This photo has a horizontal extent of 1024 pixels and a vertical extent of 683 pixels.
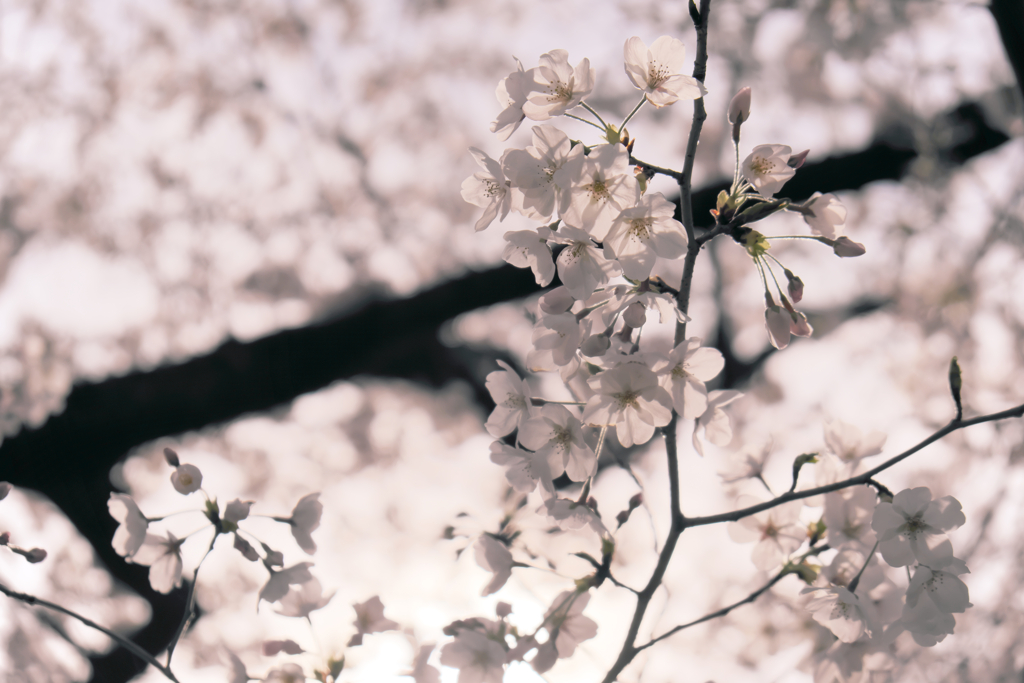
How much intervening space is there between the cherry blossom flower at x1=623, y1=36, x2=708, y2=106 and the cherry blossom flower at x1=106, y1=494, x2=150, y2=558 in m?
1.04

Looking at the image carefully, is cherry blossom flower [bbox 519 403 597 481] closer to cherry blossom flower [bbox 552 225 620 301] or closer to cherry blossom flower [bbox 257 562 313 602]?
cherry blossom flower [bbox 552 225 620 301]

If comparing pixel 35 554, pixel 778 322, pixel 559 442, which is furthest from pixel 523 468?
pixel 35 554

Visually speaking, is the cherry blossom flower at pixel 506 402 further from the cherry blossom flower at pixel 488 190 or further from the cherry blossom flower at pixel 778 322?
the cherry blossom flower at pixel 778 322

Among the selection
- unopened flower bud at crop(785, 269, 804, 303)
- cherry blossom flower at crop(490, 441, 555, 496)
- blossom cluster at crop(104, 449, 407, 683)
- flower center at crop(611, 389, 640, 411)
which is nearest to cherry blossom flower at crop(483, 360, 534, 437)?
cherry blossom flower at crop(490, 441, 555, 496)

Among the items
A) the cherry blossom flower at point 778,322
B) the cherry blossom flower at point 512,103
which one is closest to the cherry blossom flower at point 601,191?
the cherry blossom flower at point 512,103

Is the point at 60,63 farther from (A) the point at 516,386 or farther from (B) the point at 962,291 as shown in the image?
(B) the point at 962,291

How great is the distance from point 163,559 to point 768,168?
3.85 feet

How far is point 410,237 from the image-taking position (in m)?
2.23

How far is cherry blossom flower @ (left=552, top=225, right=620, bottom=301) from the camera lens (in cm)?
56

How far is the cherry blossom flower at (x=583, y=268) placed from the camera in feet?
1.83

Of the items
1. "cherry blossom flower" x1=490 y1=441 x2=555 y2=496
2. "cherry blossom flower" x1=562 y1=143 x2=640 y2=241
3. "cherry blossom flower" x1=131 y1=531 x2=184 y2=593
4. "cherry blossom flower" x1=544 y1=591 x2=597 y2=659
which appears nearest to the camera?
"cherry blossom flower" x1=562 y1=143 x2=640 y2=241

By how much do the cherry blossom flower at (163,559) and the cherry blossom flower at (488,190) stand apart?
2.69 ft

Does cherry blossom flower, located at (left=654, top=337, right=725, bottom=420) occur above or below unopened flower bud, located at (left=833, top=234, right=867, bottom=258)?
below

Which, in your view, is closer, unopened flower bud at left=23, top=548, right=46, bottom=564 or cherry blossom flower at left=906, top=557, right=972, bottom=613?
cherry blossom flower at left=906, top=557, right=972, bottom=613
